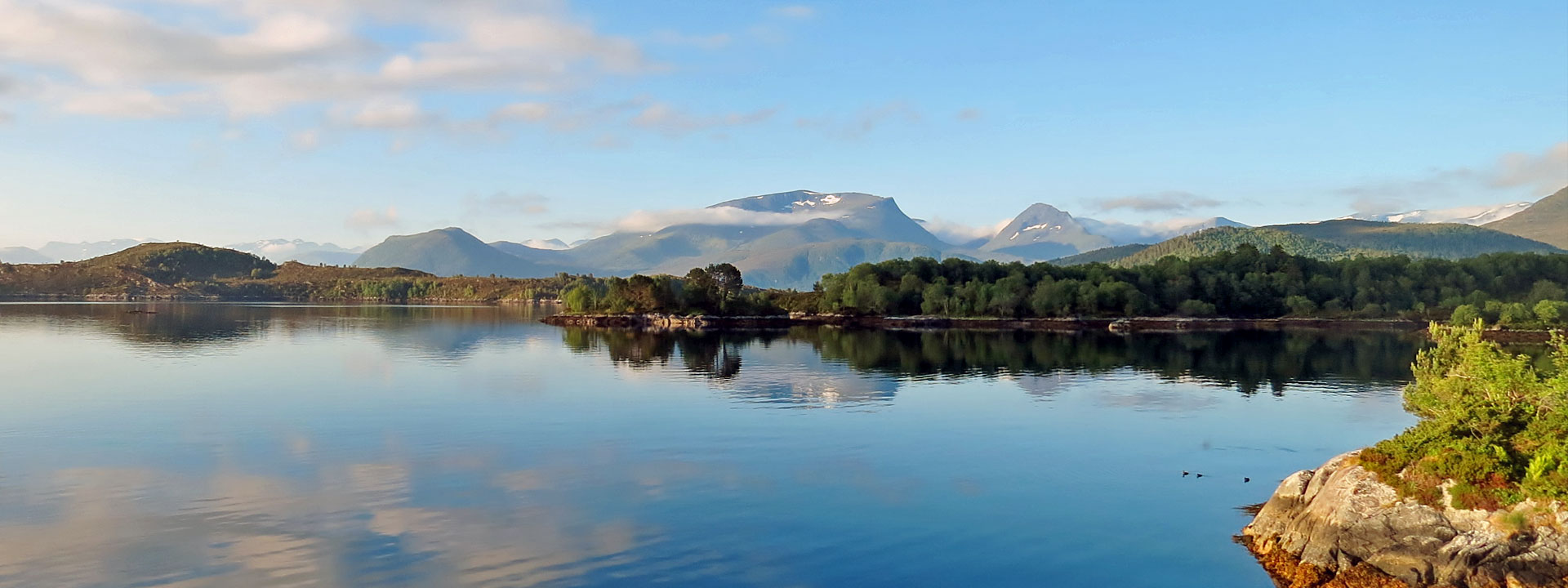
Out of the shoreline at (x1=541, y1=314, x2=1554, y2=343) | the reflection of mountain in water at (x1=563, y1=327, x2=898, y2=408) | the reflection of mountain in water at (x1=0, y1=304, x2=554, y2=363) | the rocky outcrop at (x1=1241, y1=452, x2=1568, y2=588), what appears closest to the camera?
the rocky outcrop at (x1=1241, y1=452, x2=1568, y2=588)

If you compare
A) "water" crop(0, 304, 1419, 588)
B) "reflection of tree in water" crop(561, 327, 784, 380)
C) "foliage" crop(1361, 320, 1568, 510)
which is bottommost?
"water" crop(0, 304, 1419, 588)

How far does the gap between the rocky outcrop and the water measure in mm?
1742

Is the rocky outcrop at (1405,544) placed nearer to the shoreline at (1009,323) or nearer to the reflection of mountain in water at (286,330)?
the reflection of mountain in water at (286,330)

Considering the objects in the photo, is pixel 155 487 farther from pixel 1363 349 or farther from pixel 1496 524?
pixel 1363 349

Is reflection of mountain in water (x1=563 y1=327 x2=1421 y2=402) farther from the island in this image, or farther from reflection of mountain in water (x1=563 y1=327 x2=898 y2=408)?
the island

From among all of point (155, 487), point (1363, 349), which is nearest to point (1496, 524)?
point (155, 487)

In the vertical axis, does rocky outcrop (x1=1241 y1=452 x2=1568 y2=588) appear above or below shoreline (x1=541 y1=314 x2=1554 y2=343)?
below

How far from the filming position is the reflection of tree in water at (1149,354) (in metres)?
91.5

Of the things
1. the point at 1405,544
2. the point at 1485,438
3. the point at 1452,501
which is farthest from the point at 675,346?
the point at 1452,501

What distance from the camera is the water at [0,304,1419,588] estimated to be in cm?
2828

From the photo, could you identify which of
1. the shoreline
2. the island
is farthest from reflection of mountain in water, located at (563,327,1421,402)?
the island

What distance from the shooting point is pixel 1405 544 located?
25.5 m

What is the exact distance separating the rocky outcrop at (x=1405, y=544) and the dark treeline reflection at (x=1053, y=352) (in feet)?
174

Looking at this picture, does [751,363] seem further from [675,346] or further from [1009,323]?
A: [1009,323]
